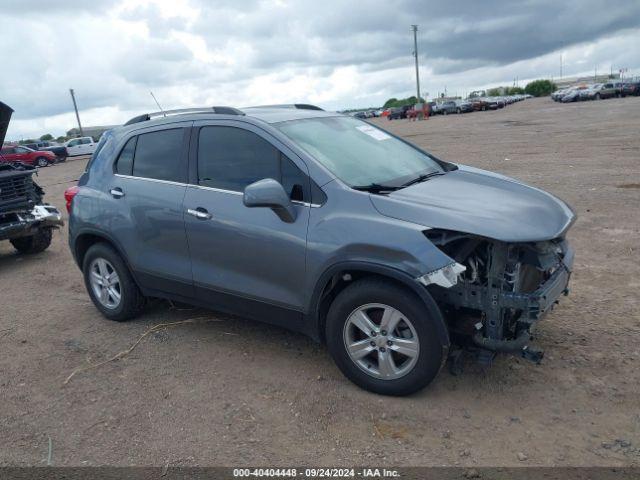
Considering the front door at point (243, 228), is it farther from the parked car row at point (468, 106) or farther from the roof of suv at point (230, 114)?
the parked car row at point (468, 106)

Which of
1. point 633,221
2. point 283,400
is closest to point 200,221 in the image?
point 283,400

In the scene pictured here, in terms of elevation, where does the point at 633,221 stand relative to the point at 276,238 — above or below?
below

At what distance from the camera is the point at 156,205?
469 centimetres

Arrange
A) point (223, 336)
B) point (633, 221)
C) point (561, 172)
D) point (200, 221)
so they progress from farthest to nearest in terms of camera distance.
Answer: point (561, 172)
point (633, 221)
point (223, 336)
point (200, 221)

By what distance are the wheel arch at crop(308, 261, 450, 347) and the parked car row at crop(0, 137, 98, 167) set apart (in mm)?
28996

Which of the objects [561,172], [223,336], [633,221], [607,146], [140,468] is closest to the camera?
[140,468]

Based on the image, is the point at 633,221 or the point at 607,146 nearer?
the point at 633,221

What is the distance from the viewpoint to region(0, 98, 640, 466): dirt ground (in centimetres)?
321

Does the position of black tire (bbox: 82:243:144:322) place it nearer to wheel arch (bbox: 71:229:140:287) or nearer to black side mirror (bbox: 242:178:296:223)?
wheel arch (bbox: 71:229:140:287)

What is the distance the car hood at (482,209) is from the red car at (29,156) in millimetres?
34920

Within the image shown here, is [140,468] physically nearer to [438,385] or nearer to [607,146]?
[438,385]

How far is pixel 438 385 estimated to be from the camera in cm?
382

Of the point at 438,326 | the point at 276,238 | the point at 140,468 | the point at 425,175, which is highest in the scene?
the point at 425,175

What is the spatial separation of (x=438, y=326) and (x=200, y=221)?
2004mm
